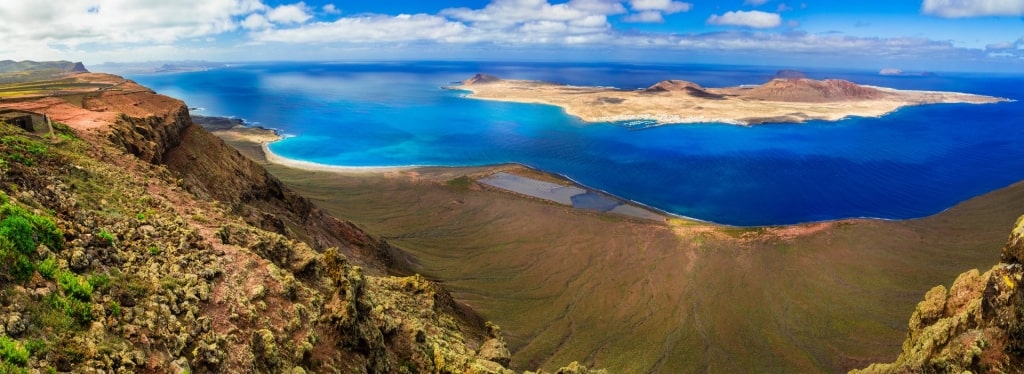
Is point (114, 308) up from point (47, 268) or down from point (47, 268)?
down

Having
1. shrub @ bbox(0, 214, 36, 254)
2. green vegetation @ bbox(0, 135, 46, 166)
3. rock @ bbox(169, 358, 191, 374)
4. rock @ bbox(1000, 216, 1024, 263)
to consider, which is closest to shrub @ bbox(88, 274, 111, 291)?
shrub @ bbox(0, 214, 36, 254)

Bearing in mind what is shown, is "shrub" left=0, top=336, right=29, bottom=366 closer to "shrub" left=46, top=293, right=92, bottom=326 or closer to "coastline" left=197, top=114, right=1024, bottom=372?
"shrub" left=46, top=293, right=92, bottom=326

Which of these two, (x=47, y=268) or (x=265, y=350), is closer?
(x=47, y=268)

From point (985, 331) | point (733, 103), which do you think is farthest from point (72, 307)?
point (733, 103)

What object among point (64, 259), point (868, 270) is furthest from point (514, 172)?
point (64, 259)

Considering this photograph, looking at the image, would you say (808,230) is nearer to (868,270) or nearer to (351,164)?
(868,270)

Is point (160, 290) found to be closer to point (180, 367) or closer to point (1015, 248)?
point (180, 367)
